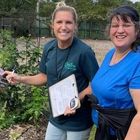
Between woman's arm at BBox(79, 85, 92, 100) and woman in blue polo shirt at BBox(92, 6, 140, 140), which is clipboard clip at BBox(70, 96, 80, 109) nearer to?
woman's arm at BBox(79, 85, 92, 100)

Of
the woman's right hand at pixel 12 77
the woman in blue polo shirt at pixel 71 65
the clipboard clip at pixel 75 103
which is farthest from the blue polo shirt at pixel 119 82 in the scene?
the woman's right hand at pixel 12 77

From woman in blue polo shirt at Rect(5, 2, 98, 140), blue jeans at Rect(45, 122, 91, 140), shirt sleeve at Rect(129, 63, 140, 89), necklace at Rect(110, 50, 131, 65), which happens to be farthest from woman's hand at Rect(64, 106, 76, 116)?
shirt sleeve at Rect(129, 63, 140, 89)

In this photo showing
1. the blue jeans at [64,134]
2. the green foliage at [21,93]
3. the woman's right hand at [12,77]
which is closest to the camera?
the blue jeans at [64,134]

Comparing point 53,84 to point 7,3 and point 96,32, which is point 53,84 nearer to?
point 7,3

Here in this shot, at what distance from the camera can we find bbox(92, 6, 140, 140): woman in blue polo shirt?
8.78 feet

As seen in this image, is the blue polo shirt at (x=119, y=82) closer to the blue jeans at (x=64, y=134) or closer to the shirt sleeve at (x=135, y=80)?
the shirt sleeve at (x=135, y=80)

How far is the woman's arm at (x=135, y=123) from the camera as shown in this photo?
→ 2.55 meters

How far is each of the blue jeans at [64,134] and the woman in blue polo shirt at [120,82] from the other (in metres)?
0.53

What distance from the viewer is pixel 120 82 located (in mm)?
2705

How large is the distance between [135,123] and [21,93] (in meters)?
3.66

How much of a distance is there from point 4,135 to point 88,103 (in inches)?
88.5

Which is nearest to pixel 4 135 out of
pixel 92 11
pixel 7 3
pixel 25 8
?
pixel 7 3

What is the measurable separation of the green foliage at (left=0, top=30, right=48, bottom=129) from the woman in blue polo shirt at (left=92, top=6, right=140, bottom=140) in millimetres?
2699

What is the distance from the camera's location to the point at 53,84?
362cm
